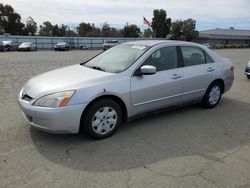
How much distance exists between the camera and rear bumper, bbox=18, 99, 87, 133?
13.1ft

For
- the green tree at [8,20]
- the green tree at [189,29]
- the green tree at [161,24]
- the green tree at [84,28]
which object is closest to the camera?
the green tree at [8,20]

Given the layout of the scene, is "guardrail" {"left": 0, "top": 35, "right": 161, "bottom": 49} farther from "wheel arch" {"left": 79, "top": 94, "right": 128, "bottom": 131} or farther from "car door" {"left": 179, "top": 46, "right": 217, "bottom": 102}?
"wheel arch" {"left": 79, "top": 94, "right": 128, "bottom": 131}

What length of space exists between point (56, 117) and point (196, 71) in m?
3.22

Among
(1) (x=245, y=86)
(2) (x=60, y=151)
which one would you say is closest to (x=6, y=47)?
(1) (x=245, y=86)

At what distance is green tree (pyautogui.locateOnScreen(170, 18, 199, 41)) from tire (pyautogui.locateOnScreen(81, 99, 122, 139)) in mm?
70666

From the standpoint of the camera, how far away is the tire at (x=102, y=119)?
428 cm

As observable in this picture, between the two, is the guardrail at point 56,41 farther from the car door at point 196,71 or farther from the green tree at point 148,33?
the car door at point 196,71

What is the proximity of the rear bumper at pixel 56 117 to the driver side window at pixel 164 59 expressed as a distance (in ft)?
5.35

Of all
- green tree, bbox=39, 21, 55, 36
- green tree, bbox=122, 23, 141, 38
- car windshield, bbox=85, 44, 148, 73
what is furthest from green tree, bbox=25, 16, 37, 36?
car windshield, bbox=85, 44, 148, 73

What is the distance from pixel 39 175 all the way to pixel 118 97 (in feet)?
5.82

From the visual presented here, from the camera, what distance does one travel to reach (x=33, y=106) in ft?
13.4

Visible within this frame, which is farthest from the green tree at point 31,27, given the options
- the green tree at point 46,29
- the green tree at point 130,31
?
the green tree at point 130,31

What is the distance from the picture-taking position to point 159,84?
5078 mm

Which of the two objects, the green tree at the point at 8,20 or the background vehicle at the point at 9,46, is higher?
the green tree at the point at 8,20
